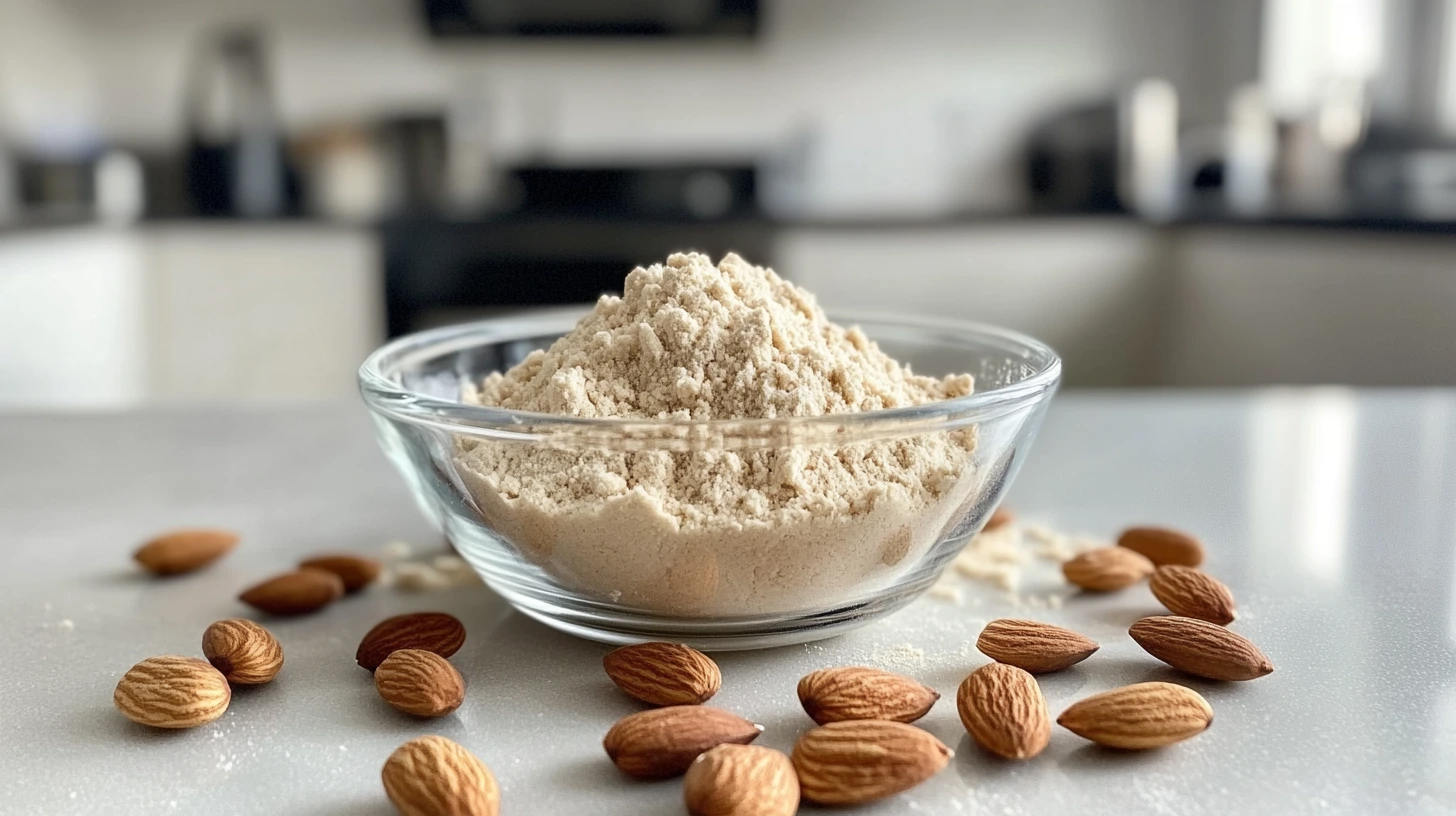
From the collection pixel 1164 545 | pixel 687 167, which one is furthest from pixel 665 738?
pixel 687 167

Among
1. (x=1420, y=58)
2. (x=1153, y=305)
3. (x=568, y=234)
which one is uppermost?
(x=1420, y=58)

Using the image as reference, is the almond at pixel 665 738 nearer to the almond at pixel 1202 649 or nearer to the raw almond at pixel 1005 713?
the raw almond at pixel 1005 713

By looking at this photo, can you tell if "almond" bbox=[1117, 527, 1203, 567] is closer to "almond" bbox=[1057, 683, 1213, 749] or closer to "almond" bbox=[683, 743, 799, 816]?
"almond" bbox=[1057, 683, 1213, 749]

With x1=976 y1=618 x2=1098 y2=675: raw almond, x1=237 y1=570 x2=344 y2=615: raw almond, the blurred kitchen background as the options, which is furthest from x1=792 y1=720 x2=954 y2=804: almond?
the blurred kitchen background

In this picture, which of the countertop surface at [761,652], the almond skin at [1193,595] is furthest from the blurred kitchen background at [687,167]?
the almond skin at [1193,595]

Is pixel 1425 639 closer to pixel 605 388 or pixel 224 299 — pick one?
pixel 605 388

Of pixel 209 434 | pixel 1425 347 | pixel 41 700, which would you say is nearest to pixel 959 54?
pixel 1425 347

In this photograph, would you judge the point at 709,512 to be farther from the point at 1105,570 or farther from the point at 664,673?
the point at 1105,570
